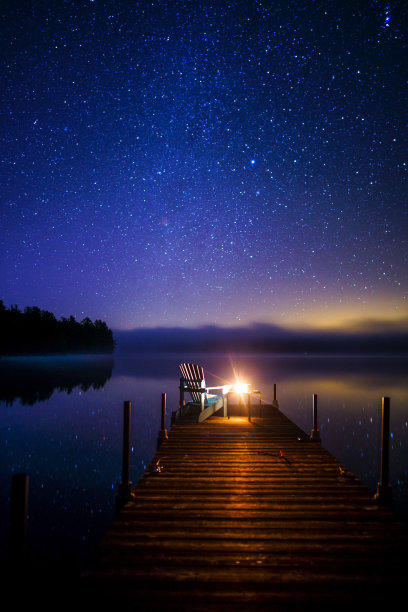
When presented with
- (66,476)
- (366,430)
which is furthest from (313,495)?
(366,430)

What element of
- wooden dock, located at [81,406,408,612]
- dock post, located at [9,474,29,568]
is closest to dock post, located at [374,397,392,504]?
wooden dock, located at [81,406,408,612]

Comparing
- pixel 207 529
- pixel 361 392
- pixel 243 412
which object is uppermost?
pixel 207 529

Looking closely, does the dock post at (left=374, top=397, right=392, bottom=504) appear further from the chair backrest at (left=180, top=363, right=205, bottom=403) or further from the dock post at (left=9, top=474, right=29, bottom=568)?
the chair backrest at (left=180, top=363, right=205, bottom=403)

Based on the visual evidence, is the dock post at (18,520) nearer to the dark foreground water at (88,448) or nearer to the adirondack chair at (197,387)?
the dark foreground water at (88,448)

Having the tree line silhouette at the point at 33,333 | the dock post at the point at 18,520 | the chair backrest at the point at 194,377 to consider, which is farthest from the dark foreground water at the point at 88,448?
the tree line silhouette at the point at 33,333

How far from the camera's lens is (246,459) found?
627cm

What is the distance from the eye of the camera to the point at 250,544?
3428 millimetres

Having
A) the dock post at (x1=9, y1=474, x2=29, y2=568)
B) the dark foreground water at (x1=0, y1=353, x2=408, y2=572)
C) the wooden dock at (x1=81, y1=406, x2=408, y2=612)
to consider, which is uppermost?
the dock post at (x1=9, y1=474, x2=29, y2=568)

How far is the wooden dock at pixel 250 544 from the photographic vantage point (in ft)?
9.02

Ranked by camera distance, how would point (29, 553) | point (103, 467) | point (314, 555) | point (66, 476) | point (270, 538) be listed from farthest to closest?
point (103, 467)
point (66, 476)
point (29, 553)
point (270, 538)
point (314, 555)

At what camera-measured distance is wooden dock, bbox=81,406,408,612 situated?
2.75 metres

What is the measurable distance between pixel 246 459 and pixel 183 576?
349 centimetres

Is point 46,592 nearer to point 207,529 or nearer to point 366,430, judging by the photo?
point 207,529

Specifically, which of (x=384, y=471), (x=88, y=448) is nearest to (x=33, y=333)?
(x=88, y=448)
